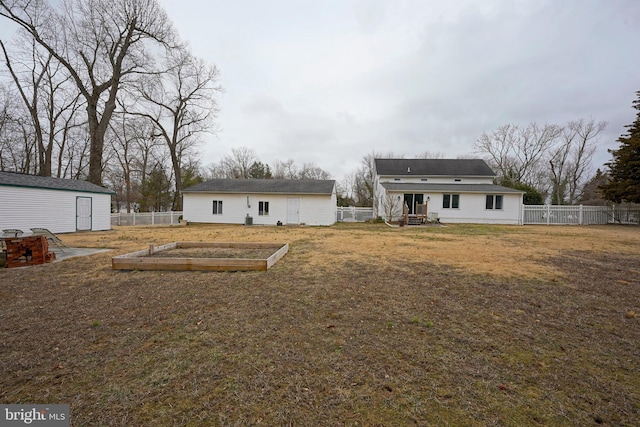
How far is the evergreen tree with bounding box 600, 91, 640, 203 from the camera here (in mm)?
20469

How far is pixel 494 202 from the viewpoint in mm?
22688

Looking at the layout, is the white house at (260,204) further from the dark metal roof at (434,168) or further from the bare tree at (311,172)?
the bare tree at (311,172)

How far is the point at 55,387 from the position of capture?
2254 millimetres

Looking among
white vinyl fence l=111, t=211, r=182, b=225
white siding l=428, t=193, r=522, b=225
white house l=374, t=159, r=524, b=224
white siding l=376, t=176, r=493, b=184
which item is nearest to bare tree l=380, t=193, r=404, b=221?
white house l=374, t=159, r=524, b=224

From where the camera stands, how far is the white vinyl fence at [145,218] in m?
20.9

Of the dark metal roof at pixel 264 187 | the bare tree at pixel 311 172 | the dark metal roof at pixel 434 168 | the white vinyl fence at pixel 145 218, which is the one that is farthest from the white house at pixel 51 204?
the bare tree at pixel 311 172

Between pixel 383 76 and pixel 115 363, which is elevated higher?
pixel 383 76

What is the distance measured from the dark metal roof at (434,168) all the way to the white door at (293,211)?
12.1m

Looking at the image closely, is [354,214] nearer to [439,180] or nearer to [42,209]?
[439,180]

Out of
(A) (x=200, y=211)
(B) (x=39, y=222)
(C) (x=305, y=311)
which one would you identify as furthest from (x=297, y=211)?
(C) (x=305, y=311)

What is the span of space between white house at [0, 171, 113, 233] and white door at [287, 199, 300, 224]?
39.2 feet

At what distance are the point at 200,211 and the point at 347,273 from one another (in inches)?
779

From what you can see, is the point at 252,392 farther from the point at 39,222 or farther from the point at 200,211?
the point at 200,211

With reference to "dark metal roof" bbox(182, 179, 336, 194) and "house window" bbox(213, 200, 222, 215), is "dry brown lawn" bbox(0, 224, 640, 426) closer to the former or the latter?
"dark metal roof" bbox(182, 179, 336, 194)
